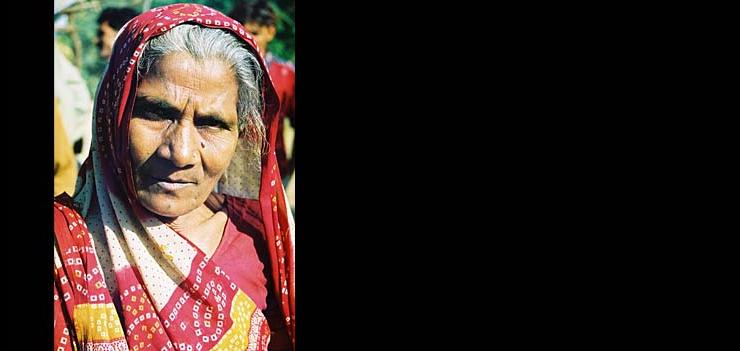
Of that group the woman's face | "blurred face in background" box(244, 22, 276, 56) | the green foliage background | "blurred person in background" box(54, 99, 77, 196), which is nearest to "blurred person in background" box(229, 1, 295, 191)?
"blurred face in background" box(244, 22, 276, 56)

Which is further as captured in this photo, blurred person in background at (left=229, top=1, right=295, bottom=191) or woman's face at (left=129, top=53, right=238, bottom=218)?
blurred person in background at (left=229, top=1, right=295, bottom=191)

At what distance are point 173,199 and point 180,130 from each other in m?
0.21

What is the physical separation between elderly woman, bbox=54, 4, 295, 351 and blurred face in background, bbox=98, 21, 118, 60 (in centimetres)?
2

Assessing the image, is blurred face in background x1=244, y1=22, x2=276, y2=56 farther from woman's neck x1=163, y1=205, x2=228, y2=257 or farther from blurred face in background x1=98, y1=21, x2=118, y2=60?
woman's neck x1=163, y1=205, x2=228, y2=257

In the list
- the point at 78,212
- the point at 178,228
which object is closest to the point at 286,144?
the point at 178,228

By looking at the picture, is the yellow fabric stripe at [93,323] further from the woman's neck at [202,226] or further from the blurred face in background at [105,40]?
the blurred face in background at [105,40]

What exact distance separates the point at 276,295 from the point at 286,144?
0.46 metres

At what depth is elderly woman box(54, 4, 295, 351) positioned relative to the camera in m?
3.07

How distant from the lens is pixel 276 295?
329 centimetres

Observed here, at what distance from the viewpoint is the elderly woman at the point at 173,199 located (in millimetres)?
3070

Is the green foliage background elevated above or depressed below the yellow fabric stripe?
above

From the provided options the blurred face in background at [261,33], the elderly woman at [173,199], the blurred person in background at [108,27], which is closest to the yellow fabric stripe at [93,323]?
the elderly woman at [173,199]

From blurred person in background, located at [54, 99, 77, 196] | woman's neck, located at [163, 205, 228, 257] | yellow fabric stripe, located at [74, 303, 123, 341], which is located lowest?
yellow fabric stripe, located at [74, 303, 123, 341]

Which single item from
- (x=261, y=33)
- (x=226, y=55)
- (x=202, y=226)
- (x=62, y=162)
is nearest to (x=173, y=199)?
(x=202, y=226)
